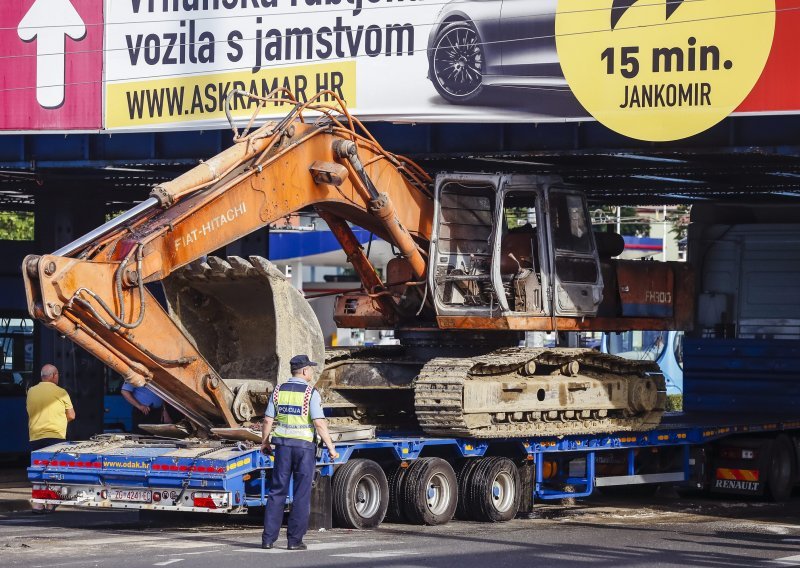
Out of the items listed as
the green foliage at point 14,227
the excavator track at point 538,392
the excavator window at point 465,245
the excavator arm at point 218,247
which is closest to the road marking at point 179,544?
the excavator arm at point 218,247

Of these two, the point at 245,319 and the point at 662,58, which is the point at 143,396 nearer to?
the point at 245,319

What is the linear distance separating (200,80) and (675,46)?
22.5 ft

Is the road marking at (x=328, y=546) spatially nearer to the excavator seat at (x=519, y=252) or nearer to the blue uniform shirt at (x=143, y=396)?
the excavator seat at (x=519, y=252)

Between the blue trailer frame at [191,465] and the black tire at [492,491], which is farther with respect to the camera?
the black tire at [492,491]

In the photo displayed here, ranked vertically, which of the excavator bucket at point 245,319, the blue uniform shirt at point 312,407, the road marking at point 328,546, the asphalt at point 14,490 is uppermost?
the excavator bucket at point 245,319

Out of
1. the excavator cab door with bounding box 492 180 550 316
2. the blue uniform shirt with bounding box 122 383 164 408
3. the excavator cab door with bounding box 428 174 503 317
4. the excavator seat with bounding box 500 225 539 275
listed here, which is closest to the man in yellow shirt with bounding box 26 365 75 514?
the blue uniform shirt with bounding box 122 383 164 408

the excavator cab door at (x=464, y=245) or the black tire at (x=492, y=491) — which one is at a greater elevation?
the excavator cab door at (x=464, y=245)

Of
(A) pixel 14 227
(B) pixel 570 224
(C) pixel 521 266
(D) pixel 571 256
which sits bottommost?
(C) pixel 521 266

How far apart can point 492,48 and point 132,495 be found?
813 centimetres

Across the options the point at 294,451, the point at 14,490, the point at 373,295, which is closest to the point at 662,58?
the point at 373,295

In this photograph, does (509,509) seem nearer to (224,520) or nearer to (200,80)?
(224,520)

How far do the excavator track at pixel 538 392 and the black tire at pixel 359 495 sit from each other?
3.65 ft

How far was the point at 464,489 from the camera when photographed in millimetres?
18188

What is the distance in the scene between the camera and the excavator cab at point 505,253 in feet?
63.0
